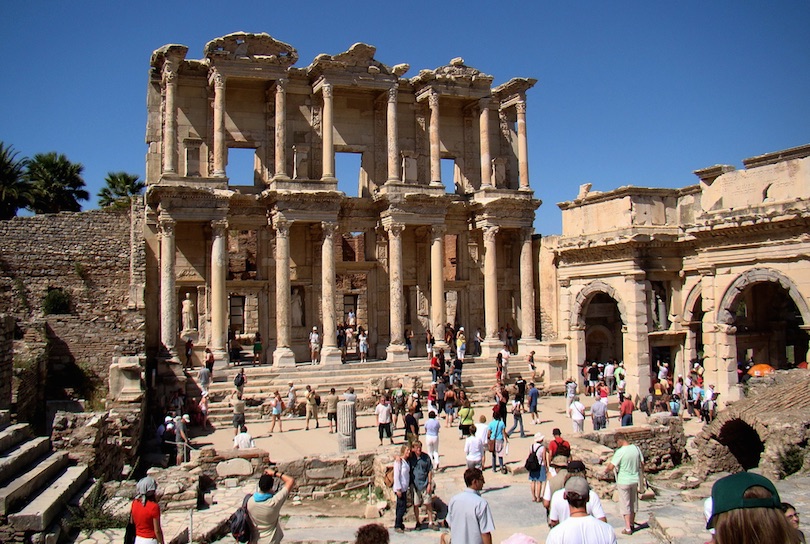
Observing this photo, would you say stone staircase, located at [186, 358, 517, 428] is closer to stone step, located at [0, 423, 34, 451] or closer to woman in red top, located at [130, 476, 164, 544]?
stone step, located at [0, 423, 34, 451]

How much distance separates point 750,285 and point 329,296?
1435 centimetres

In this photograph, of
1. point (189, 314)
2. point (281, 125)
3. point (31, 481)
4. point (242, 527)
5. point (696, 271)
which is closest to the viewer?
point (242, 527)

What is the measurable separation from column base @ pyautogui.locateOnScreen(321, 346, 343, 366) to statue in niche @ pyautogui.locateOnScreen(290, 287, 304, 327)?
3.03m

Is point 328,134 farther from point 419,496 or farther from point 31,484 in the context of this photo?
point 31,484

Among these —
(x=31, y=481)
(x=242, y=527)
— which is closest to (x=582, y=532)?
(x=242, y=527)

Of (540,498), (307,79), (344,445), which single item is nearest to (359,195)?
(307,79)

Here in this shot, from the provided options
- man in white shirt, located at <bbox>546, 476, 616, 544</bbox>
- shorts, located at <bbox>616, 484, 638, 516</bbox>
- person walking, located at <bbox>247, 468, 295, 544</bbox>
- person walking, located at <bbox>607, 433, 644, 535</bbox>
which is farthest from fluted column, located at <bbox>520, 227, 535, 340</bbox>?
man in white shirt, located at <bbox>546, 476, 616, 544</bbox>

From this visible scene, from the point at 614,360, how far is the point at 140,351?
17.4m

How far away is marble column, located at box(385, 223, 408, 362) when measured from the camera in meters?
27.5

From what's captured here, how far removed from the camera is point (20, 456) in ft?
34.6

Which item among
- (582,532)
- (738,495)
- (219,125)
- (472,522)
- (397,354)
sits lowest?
(472,522)

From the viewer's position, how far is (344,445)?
1681cm

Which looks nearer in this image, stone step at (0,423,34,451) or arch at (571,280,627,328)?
stone step at (0,423,34,451)

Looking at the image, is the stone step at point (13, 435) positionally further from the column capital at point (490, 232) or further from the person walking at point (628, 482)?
the column capital at point (490, 232)
